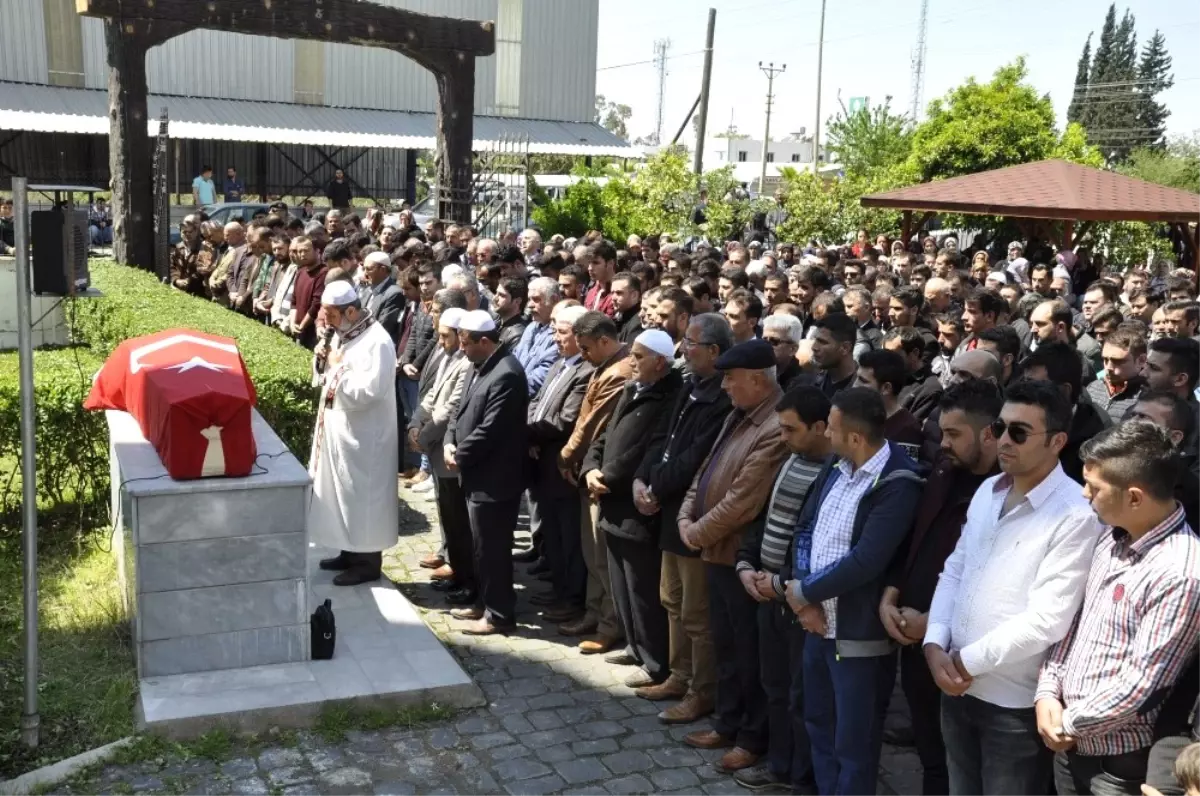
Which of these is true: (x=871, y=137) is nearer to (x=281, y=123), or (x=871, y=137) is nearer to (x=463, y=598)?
(x=281, y=123)

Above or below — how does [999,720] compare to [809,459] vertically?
below

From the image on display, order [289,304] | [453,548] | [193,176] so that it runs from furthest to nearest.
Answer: [193,176], [289,304], [453,548]

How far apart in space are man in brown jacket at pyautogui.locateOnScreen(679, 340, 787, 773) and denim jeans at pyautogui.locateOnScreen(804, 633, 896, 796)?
1.61 feet

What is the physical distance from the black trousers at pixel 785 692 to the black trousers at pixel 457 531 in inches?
100

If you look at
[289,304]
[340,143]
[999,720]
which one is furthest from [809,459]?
[340,143]

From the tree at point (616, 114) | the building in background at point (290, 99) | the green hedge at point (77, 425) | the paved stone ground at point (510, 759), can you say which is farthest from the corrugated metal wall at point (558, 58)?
the tree at point (616, 114)

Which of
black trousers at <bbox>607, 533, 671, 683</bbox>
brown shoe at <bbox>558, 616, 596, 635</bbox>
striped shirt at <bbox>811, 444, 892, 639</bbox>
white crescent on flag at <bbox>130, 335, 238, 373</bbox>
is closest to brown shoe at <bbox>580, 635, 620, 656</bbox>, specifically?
brown shoe at <bbox>558, 616, 596, 635</bbox>

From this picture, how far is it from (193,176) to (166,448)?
26.1m

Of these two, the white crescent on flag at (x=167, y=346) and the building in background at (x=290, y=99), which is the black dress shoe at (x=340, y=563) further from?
→ the building in background at (x=290, y=99)

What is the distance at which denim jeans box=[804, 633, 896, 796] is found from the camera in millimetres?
4449

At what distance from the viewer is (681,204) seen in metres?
21.3

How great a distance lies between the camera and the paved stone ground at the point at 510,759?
200 inches

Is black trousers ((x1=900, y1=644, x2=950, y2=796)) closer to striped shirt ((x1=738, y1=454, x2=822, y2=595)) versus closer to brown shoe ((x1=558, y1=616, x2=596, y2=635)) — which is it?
striped shirt ((x1=738, y1=454, x2=822, y2=595))

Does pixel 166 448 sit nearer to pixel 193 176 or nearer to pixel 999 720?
pixel 999 720
